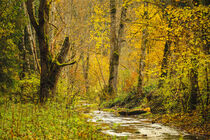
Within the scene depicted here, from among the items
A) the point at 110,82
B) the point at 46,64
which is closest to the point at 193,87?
the point at 46,64

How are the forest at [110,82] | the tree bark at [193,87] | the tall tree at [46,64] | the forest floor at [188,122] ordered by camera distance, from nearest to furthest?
1. the forest at [110,82]
2. the forest floor at [188,122]
3. the tree bark at [193,87]
4. the tall tree at [46,64]

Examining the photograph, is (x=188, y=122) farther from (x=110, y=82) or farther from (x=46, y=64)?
(x=110, y=82)

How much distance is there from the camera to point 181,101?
1020 centimetres

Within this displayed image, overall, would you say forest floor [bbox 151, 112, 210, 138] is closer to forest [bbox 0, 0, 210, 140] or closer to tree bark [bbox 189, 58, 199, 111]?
forest [bbox 0, 0, 210, 140]

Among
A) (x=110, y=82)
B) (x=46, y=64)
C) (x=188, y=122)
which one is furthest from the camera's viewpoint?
(x=110, y=82)

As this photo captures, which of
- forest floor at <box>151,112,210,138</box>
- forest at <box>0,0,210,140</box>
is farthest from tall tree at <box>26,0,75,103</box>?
forest floor at <box>151,112,210,138</box>

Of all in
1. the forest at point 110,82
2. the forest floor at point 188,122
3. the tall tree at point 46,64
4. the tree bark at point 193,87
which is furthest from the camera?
the tall tree at point 46,64

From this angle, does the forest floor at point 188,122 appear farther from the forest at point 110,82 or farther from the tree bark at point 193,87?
the tree bark at point 193,87

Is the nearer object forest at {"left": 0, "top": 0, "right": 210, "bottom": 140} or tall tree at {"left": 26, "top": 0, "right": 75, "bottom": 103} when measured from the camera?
forest at {"left": 0, "top": 0, "right": 210, "bottom": 140}

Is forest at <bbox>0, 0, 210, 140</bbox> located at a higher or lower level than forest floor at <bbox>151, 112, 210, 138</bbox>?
higher

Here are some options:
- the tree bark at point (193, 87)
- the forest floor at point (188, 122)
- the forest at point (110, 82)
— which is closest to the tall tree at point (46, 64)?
the forest at point (110, 82)

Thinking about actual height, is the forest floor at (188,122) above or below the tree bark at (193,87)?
below

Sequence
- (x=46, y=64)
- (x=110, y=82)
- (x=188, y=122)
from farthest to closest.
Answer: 1. (x=110, y=82)
2. (x=46, y=64)
3. (x=188, y=122)

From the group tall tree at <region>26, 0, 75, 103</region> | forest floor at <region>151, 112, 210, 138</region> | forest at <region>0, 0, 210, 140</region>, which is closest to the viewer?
forest at <region>0, 0, 210, 140</region>
